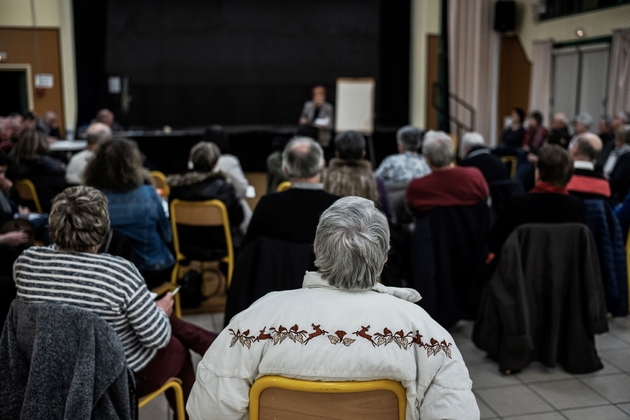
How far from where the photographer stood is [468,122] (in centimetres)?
1155

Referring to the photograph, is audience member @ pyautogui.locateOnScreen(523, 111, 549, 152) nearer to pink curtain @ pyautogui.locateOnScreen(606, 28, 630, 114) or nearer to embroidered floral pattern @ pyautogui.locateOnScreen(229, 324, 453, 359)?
pink curtain @ pyautogui.locateOnScreen(606, 28, 630, 114)

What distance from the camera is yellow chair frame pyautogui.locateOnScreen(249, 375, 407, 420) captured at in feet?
4.75

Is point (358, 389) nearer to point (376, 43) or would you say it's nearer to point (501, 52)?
point (376, 43)

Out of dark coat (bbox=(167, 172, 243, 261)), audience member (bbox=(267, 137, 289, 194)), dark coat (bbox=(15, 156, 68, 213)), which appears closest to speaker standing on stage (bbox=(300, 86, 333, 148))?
audience member (bbox=(267, 137, 289, 194))

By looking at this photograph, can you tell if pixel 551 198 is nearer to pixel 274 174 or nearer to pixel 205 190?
pixel 205 190

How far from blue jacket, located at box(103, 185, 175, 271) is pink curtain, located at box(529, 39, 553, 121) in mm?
9270

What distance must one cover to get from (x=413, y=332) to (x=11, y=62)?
10506 millimetres

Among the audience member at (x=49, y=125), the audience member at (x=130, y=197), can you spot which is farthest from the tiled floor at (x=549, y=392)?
the audience member at (x=49, y=125)

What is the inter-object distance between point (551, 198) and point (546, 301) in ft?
1.81

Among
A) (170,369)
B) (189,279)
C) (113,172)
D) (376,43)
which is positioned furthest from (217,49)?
(170,369)

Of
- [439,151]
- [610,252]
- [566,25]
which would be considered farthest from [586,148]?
[566,25]

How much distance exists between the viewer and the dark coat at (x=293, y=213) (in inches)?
109

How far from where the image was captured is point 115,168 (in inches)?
131

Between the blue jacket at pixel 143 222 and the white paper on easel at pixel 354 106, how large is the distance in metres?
7.01
